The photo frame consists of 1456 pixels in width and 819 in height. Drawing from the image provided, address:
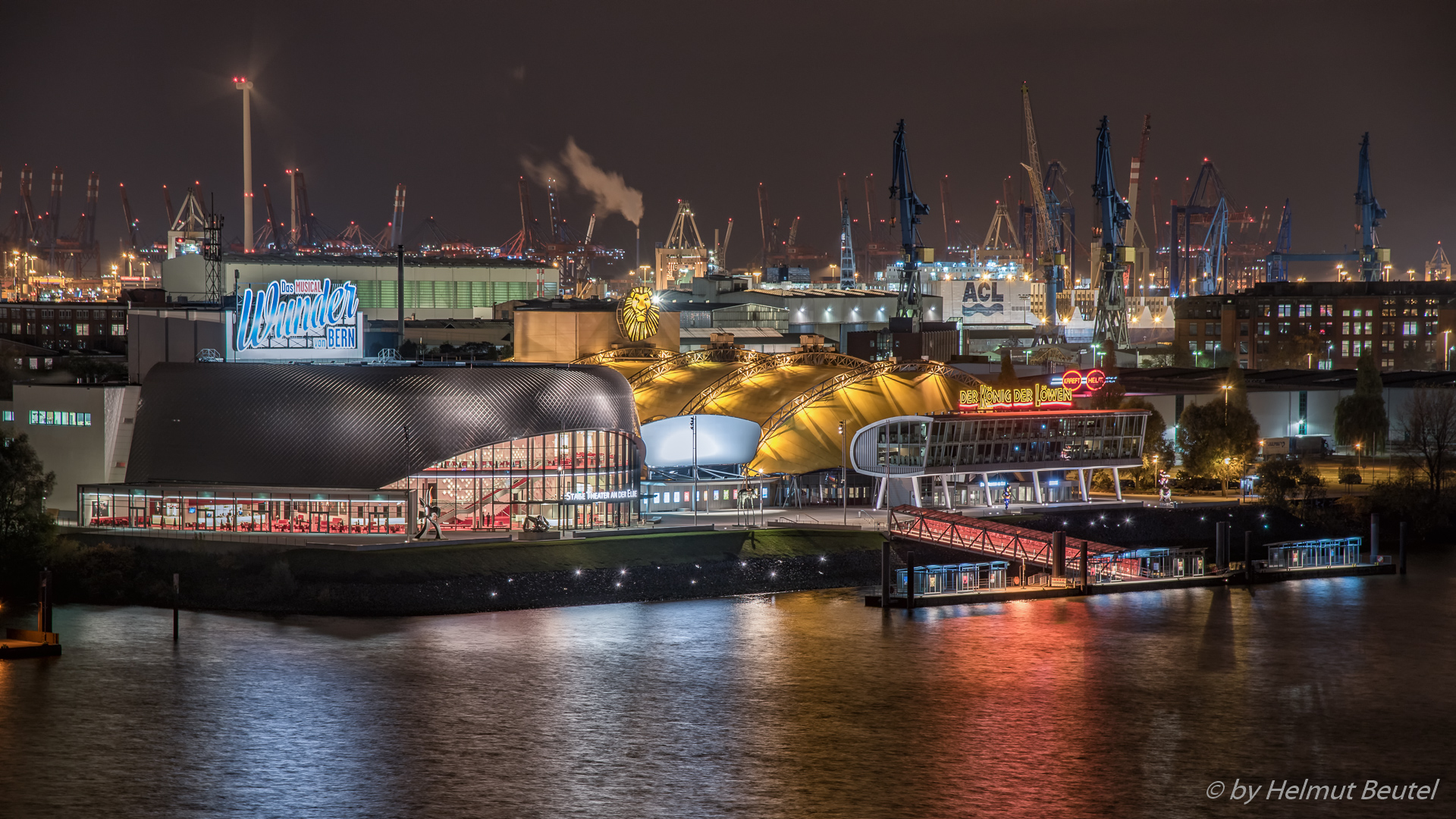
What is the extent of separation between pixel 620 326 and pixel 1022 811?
56804 millimetres

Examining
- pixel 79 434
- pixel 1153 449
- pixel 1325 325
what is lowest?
pixel 1153 449

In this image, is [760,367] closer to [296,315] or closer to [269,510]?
[296,315]

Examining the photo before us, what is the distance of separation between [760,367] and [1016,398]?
1426 centimetres

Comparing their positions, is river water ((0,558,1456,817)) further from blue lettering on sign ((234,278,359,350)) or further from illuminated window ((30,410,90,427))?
blue lettering on sign ((234,278,359,350))

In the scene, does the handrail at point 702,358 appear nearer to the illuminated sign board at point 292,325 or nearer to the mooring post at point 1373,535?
the illuminated sign board at point 292,325

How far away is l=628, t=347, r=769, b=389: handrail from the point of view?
252ft

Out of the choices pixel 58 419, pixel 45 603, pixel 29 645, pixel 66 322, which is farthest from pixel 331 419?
pixel 66 322

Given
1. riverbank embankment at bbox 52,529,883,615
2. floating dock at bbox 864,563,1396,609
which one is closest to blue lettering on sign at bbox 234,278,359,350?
riverbank embankment at bbox 52,529,883,615

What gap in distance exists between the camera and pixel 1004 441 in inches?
2630

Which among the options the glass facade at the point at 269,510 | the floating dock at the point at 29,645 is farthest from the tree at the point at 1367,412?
the floating dock at the point at 29,645

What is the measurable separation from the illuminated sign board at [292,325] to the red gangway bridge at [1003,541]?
23.3 meters

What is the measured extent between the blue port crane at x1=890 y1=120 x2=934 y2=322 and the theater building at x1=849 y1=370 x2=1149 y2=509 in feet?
175

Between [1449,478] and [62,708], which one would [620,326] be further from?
[62,708]

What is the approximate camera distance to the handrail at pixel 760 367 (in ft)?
235
